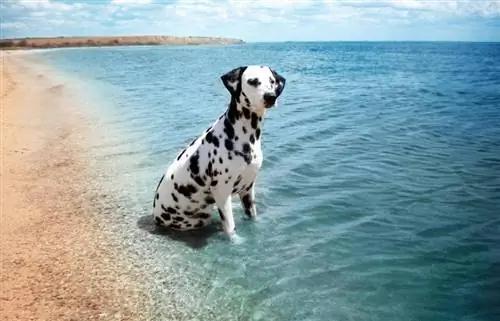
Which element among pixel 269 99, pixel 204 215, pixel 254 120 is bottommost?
pixel 204 215

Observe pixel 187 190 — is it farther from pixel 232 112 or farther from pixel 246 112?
pixel 246 112

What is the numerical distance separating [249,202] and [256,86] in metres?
2.15

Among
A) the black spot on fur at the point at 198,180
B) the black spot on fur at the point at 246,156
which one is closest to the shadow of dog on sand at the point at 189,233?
the black spot on fur at the point at 198,180

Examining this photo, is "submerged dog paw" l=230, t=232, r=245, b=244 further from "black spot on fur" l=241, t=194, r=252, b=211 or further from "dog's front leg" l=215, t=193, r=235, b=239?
"black spot on fur" l=241, t=194, r=252, b=211

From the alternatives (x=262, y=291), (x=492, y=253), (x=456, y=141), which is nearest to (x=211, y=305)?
(x=262, y=291)

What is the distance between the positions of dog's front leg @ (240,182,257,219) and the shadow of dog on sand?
528mm

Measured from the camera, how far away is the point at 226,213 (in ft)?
21.0

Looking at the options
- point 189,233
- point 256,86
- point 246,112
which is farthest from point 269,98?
point 189,233

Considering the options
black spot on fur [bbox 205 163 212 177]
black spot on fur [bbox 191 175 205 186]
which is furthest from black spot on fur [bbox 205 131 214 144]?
black spot on fur [bbox 191 175 205 186]

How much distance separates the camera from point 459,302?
4961 mm

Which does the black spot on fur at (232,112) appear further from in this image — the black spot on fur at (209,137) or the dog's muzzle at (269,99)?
the dog's muzzle at (269,99)

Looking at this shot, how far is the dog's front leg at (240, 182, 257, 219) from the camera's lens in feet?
22.9

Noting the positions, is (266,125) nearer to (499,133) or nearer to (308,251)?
(499,133)

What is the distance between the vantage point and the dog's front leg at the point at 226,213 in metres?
6.29
